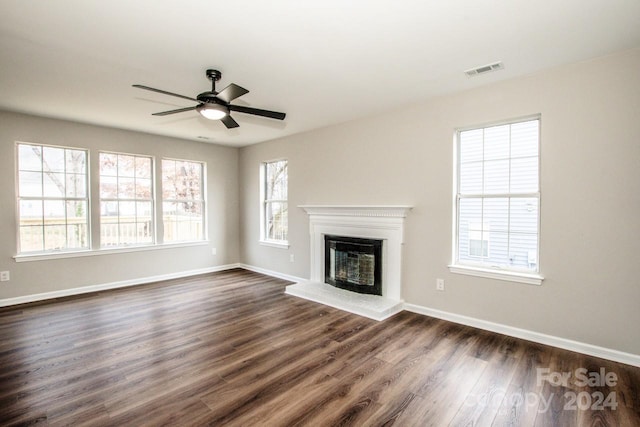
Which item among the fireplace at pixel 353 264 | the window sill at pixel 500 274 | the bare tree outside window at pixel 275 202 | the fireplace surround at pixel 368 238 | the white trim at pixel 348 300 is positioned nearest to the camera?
the window sill at pixel 500 274

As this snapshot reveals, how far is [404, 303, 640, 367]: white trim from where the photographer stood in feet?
8.54

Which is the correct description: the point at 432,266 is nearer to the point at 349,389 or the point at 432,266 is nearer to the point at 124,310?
the point at 349,389

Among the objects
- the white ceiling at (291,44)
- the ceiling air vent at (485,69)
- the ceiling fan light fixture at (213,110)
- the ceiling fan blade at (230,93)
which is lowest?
the ceiling fan light fixture at (213,110)

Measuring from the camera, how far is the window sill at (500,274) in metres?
3.00

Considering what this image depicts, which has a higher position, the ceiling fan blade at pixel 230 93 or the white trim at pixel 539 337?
the ceiling fan blade at pixel 230 93

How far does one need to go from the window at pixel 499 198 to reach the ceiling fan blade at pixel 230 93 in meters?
2.49

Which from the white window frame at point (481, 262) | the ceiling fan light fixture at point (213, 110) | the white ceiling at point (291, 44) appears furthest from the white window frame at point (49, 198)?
the white window frame at point (481, 262)

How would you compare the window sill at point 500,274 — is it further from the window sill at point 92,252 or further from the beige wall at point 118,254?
the window sill at point 92,252

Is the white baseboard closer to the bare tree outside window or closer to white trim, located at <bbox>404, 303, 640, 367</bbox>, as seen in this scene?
white trim, located at <bbox>404, 303, 640, 367</bbox>

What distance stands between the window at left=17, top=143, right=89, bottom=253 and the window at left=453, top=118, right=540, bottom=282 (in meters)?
5.48

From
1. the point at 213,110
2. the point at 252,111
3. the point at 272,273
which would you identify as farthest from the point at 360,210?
the point at 272,273

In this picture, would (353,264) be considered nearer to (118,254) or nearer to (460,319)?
(460,319)

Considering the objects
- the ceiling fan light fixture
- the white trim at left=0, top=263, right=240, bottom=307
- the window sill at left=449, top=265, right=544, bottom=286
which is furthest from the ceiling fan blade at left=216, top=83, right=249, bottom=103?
the white trim at left=0, top=263, right=240, bottom=307

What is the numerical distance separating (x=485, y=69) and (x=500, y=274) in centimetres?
204
